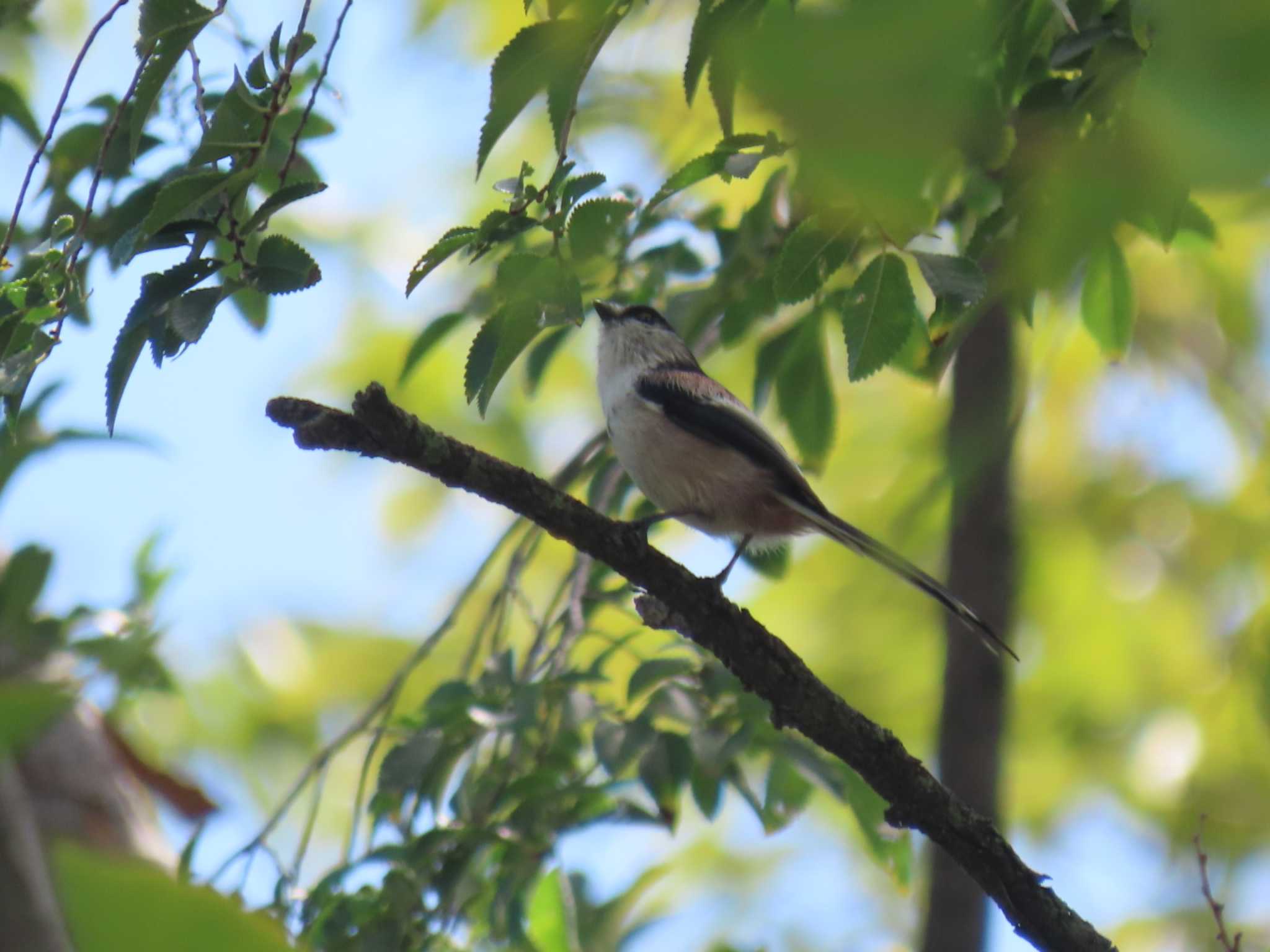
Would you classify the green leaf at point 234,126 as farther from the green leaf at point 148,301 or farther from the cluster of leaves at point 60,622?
the cluster of leaves at point 60,622

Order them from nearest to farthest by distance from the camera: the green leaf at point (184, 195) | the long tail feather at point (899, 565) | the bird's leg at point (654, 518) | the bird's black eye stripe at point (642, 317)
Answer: the green leaf at point (184, 195), the bird's leg at point (654, 518), the long tail feather at point (899, 565), the bird's black eye stripe at point (642, 317)

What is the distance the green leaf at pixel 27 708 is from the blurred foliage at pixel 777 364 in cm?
62

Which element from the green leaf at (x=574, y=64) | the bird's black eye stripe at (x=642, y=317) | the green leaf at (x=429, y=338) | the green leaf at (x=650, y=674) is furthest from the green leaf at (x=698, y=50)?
the bird's black eye stripe at (x=642, y=317)

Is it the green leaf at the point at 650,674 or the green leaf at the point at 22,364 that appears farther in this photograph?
the green leaf at the point at 650,674

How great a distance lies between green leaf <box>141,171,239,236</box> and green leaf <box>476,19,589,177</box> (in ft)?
1.75

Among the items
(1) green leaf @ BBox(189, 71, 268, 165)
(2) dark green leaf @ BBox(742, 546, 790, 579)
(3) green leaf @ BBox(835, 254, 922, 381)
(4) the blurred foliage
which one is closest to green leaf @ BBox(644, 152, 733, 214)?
(4) the blurred foliage

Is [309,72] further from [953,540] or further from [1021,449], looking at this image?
[1021,449]

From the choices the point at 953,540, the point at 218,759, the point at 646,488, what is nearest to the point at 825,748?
the point at 646,488

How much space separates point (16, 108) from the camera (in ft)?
13.0

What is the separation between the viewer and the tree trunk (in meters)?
4.68

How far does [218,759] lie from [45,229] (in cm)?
625

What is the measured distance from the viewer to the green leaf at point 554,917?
160 inches

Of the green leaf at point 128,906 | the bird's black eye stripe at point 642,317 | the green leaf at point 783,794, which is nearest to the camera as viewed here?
the green leaf at point 128,906

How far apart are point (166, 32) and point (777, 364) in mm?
2167
